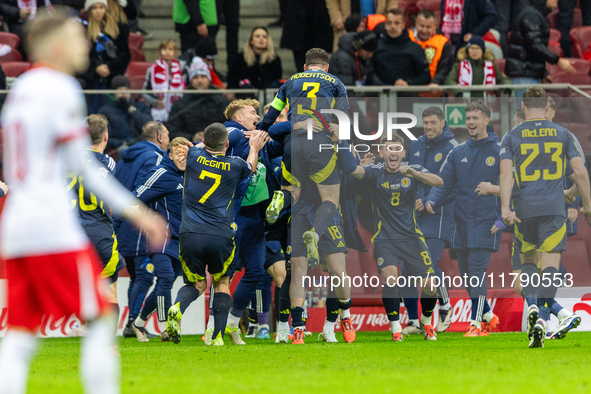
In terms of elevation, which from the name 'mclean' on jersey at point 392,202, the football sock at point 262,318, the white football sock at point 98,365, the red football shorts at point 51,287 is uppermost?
the red football shorts at point 51,287

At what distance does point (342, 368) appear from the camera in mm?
5406

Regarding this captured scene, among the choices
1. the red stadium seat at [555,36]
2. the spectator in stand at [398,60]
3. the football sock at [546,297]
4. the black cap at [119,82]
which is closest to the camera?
the football sock at [546,297]

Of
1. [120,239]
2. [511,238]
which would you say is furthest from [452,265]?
[120,239]

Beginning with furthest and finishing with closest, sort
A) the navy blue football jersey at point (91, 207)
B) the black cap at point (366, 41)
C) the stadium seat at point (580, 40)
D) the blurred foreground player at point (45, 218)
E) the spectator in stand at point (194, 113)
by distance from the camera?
1. the stadium seat at point (580, 40)
2. the black cap at point (366, 41)
3. the spectator in stand at point (194, 113)
4. the navy blue football jersey at point (91, 207)
5. the blurred foreground player at point (45, 218)

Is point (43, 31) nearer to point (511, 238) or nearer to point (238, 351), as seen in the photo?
point (238, 351)

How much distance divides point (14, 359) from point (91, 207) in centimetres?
390

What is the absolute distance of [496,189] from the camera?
9.09 meters

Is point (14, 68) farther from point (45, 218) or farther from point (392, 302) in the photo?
point (45, 218)

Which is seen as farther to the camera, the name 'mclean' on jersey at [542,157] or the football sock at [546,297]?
the name 'mclean' on jersey at [542,157]

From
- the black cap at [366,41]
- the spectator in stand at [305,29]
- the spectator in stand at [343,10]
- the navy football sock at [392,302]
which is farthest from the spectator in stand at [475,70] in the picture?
the navy football sock at [392,302]

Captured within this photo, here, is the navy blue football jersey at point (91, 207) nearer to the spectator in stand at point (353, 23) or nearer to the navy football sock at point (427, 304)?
the navy football sock at point (427, 304)

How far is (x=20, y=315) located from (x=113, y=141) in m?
7.41

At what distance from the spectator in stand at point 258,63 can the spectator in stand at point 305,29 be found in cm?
94

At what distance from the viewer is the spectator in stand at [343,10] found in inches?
522
